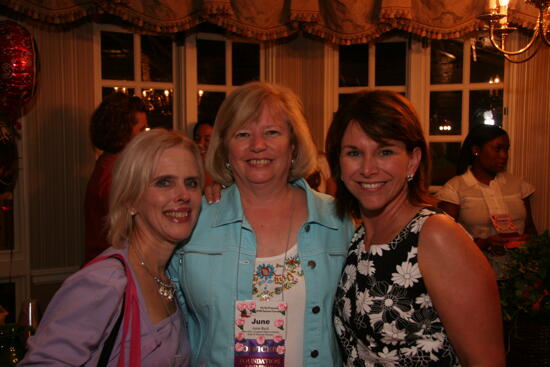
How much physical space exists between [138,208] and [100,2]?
224cm

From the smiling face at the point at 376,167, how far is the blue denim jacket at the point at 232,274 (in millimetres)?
265

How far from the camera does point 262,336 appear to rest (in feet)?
5.24

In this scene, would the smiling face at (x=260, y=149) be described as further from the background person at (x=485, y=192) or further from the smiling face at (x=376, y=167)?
the background person at (x=485, y=192)

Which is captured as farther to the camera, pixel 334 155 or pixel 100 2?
pixel 100 2

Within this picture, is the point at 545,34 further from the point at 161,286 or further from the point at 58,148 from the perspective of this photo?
the point at 58,148

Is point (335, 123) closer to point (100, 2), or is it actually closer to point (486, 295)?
point (486, 295)

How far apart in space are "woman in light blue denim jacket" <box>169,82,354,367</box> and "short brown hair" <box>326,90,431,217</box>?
24 centimetres

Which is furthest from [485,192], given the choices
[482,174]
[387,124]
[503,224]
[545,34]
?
[387,124]

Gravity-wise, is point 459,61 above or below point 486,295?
above

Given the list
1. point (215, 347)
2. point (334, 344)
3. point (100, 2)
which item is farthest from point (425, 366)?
point (100, 2)

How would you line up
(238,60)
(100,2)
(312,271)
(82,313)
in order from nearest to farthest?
(82,313) < (312,271) < (100,2) < (238,60)

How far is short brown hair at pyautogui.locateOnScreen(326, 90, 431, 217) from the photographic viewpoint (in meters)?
1.48

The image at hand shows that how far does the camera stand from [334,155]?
5.53ft

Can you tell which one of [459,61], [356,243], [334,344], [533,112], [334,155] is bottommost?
[334,344]
